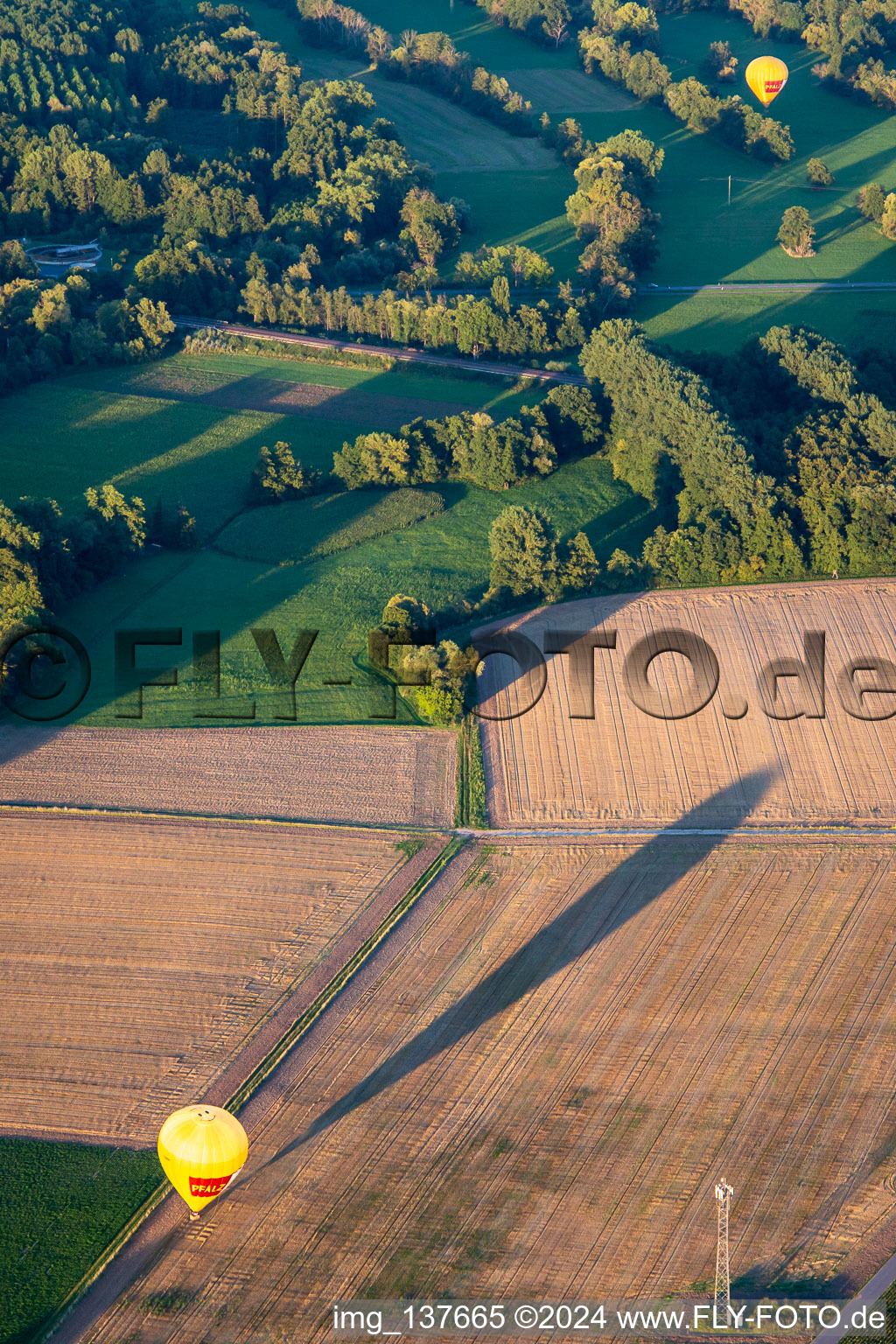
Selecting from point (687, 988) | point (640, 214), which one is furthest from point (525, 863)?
point (640, 214)

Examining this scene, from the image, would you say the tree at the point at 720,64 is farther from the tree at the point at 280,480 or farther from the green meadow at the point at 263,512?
the tree at the point at 280,480

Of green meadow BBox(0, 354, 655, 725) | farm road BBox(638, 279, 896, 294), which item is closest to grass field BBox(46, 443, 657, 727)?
green meadow BBox(0, 354, 655, 725)

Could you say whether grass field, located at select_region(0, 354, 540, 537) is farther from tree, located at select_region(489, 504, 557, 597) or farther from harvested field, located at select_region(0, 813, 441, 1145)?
harvested field, located at select_region(0, 813, 441, 1145)

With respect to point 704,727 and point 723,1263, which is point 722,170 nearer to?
point 704,727

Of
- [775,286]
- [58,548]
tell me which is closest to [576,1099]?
[58,548]

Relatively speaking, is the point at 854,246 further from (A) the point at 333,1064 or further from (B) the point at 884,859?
(A) the point at 333,1064

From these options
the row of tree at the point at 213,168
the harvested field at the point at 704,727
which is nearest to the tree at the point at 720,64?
the row of tree at the point at 213,168

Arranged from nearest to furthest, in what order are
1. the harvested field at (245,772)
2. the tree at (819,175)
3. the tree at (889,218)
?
the harvested field at (245,772), the tree at (889,218), the tree at (819,175)
